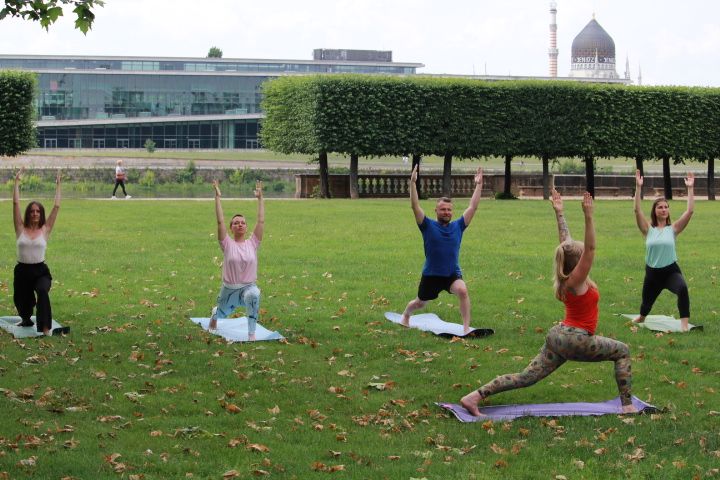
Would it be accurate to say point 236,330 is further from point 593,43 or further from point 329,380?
point 593,43

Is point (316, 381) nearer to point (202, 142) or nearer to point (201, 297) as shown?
point (201, 297)

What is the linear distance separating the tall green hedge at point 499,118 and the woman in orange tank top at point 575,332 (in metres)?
38.7

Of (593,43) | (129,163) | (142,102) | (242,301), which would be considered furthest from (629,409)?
(593,43)

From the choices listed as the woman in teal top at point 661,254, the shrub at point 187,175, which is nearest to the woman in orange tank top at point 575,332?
the woman in teal top at point 661,254

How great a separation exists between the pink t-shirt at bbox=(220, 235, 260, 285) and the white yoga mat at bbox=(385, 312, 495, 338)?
2187 millimetres

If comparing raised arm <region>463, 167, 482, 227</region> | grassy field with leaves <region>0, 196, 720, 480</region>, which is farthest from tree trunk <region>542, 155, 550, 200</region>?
raised arm <region>463, 167, 482, 227</region>

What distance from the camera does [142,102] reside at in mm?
102188

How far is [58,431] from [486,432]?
341cm

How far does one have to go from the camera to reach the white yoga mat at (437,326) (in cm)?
1371

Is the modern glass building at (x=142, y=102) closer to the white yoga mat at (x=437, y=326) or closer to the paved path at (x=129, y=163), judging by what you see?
the paved path at (x=129, y=163)

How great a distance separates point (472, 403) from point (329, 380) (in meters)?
1.99

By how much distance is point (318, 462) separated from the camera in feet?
27.3

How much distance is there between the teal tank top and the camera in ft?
47.0

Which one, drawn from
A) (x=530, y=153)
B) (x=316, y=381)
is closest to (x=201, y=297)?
(x=316, y=381)
